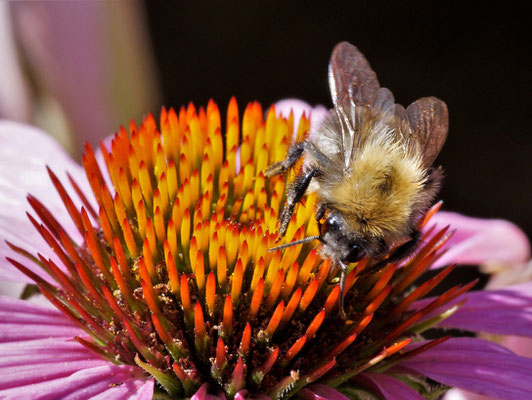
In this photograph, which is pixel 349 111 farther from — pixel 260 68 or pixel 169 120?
pixel 260 68

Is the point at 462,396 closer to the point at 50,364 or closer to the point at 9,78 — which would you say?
the point at 50,364

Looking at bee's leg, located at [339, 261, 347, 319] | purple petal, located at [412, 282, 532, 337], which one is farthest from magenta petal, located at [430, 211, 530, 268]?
bee's leg, located at [339, 261, 347, 319]

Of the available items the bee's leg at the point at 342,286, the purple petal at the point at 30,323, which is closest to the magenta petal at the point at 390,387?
the bee's leg at the point at 342,286

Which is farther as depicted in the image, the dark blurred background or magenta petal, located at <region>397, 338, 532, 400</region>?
the dark blurred background

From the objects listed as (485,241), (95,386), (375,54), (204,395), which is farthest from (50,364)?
(375,54)

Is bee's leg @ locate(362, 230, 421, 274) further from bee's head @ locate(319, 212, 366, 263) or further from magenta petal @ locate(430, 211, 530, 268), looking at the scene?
magenta petal @ locate(430, 211, 530, 268)

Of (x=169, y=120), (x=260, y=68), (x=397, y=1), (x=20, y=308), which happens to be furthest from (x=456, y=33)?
(x=20, y=308)

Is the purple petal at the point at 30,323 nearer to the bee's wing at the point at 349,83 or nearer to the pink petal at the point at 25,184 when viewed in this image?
the pink petal at the point at 25,184
